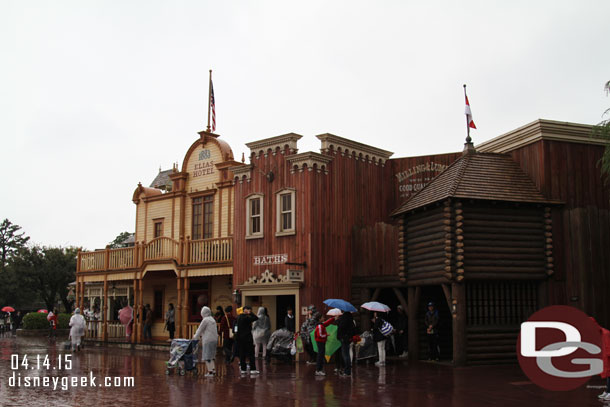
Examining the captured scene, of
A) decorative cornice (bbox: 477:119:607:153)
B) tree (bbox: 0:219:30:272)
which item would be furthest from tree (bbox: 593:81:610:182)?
tree (bbox: 0:219:30:272)

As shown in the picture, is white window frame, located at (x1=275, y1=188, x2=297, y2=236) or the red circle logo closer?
the red circle logo

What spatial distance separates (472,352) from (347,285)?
5009 mm

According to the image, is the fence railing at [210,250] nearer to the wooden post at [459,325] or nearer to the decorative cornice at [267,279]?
the decorative cornice at [267,279]

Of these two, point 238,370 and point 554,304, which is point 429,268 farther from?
point 238,370

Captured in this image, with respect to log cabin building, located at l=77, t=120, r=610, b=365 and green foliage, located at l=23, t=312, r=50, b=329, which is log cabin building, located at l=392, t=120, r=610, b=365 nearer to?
log cabin building, located at l=77, t=120, r=610, b=365

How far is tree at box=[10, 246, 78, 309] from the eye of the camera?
149 ft

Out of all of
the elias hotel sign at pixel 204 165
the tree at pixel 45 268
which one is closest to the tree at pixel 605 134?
the elias hotel sign at pixel 204 165

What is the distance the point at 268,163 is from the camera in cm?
2114

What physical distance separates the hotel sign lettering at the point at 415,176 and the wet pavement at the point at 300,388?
24.2 ft

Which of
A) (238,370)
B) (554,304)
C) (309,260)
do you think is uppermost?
(309,260)

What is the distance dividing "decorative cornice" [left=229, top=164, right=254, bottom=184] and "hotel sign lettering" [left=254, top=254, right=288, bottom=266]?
289 cm

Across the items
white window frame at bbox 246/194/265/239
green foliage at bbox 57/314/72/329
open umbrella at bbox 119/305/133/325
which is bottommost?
green foliage at bbox 57/314/72/329

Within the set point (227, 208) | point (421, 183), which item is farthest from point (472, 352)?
point (227, 208)

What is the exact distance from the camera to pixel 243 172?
21984mm
